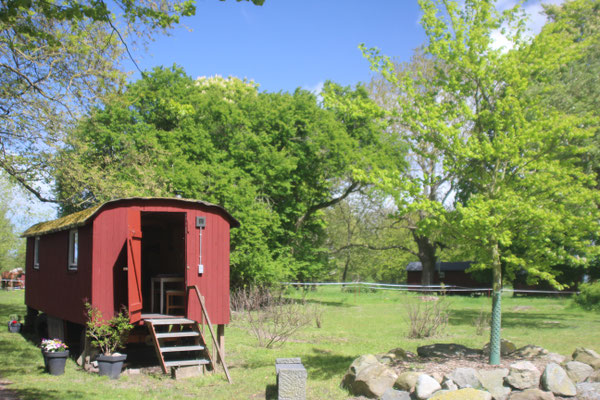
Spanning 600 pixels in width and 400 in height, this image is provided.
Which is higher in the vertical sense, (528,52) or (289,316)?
(528,52)

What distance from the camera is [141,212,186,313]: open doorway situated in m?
13.0

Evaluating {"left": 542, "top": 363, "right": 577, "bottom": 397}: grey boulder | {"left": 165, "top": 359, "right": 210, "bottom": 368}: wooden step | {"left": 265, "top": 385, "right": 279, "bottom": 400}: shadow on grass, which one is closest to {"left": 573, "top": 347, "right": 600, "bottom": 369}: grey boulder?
{"left": 542, "top": 363, "right": 577, "bottom": 397}: grey boulder

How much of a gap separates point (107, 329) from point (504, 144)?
7.73 meters

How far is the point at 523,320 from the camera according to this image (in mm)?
17859

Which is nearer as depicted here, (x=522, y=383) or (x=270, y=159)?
(x=522, y=383)

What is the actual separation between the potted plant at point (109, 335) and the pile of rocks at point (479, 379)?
4.11 metres

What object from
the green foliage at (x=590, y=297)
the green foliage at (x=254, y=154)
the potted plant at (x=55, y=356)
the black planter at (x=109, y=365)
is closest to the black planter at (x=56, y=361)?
the potted plant at (x=55, y=356)

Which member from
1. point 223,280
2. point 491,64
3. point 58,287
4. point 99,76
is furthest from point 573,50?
point 58,287

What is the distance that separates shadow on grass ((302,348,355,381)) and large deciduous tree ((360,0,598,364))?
2870 millimetres

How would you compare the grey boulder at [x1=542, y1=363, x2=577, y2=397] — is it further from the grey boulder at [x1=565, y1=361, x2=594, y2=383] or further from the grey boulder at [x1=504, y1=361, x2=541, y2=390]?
the grey boulder at [x1=565, y1=361, x2=594, y2=383]

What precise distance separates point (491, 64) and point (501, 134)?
1314mm

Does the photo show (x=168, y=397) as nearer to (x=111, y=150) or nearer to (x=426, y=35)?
(x=426, y=35)

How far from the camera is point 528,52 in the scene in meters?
9.16

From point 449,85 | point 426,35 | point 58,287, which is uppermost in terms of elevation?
point 426,35
